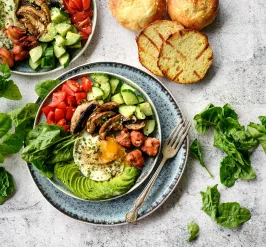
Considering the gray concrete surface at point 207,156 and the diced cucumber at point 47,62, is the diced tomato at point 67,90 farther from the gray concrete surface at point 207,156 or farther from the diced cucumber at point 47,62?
the gray concrete surface at point 207,156

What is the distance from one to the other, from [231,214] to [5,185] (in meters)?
2.14

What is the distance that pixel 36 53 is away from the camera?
4961 mm

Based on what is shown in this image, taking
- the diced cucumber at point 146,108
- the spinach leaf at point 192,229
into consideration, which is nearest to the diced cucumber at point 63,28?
the diced cucumber at point 146,108

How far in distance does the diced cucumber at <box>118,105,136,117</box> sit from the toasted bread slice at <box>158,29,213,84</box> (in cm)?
47

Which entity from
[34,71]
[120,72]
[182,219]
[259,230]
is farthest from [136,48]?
[259,230]

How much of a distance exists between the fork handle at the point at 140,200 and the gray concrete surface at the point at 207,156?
0.92ft

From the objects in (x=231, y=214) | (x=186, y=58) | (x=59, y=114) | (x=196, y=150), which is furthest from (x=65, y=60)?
(x=231, y=214)

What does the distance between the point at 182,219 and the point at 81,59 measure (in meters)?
1.81

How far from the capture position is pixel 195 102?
16.1 ft

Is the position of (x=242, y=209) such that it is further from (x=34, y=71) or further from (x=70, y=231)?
(x=34, y=71)

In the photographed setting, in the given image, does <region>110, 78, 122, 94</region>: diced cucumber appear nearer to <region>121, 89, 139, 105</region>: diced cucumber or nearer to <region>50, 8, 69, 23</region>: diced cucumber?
<region>121, 89, 139, 105</region>: diced cucumber

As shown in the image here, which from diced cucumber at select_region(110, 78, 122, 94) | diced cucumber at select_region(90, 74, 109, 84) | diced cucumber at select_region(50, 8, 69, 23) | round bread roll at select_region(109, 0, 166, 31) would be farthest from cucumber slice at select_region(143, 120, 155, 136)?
diced cucumber at select_region(50, 8, 69, 23)

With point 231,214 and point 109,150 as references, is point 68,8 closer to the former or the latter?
point 109,150

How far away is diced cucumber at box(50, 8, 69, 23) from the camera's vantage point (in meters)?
4.95
